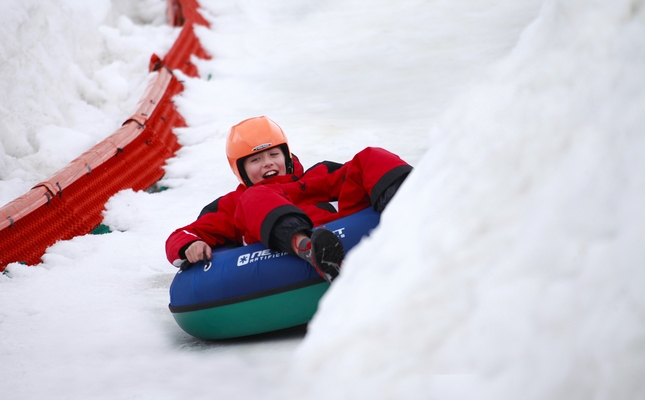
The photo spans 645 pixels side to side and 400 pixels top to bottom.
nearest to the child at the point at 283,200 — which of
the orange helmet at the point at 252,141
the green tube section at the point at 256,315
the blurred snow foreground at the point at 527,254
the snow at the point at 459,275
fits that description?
the orange helmet at the point at 252,141

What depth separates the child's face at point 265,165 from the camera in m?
3.20

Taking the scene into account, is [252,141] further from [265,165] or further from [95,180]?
[95,180]

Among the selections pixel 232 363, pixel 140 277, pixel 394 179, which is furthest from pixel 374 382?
pixel 140 277

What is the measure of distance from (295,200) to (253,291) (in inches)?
26.4

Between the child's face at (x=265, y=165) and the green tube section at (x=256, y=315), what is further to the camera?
the child's face at (x=265, y=165)

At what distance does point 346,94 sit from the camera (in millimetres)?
5980

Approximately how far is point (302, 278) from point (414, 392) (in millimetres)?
1396

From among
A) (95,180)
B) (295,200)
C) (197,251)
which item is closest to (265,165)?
(295,200)

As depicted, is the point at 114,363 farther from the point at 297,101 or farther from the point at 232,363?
the point at 297,101

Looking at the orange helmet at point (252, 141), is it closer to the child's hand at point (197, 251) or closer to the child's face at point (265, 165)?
the child's face at point (265, 165)

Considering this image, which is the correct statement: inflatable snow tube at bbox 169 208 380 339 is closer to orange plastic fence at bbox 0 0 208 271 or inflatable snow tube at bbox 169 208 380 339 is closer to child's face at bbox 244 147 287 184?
child's face at bbox 244 147 287 184

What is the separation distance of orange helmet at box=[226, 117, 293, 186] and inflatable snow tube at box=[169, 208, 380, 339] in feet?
2.71

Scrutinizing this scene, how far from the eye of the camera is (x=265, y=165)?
3.19m

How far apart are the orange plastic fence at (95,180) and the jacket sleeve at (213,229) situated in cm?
116
